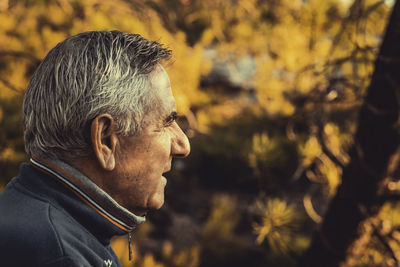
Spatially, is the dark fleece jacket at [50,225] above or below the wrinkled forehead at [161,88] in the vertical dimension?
below

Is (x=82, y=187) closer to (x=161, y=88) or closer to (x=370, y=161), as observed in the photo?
(x=161, y=88)

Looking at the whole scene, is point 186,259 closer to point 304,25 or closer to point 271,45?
point 271,45

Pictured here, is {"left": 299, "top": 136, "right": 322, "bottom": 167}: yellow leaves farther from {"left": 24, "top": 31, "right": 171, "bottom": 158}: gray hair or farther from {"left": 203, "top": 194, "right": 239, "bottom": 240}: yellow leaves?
{"left": 203, "top": 194, "right": 239, "bottom": 240}: yellow leaves

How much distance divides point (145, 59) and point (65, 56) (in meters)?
0.17

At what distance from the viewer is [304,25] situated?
9.71 ft

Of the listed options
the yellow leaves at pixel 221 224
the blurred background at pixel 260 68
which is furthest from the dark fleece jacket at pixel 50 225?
the yellow leaves at pixel 221 224

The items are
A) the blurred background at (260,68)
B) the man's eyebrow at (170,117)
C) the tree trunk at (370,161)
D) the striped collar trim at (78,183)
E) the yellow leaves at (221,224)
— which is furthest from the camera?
the yellow leaves at (221,224)

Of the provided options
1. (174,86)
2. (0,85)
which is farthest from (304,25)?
(0,85)

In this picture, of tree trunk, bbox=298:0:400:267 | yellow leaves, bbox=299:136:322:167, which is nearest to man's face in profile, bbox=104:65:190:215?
tree trunk, bbox=298:0:400:267

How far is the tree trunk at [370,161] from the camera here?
6.47 ft

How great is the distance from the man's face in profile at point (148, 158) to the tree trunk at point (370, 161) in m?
1.19

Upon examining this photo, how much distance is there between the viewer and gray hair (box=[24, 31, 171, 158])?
0.91m

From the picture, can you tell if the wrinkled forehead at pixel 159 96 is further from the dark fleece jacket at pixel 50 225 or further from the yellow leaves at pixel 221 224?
the yellow leaves at pixel 221 224

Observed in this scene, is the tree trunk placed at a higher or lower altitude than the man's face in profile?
lower
